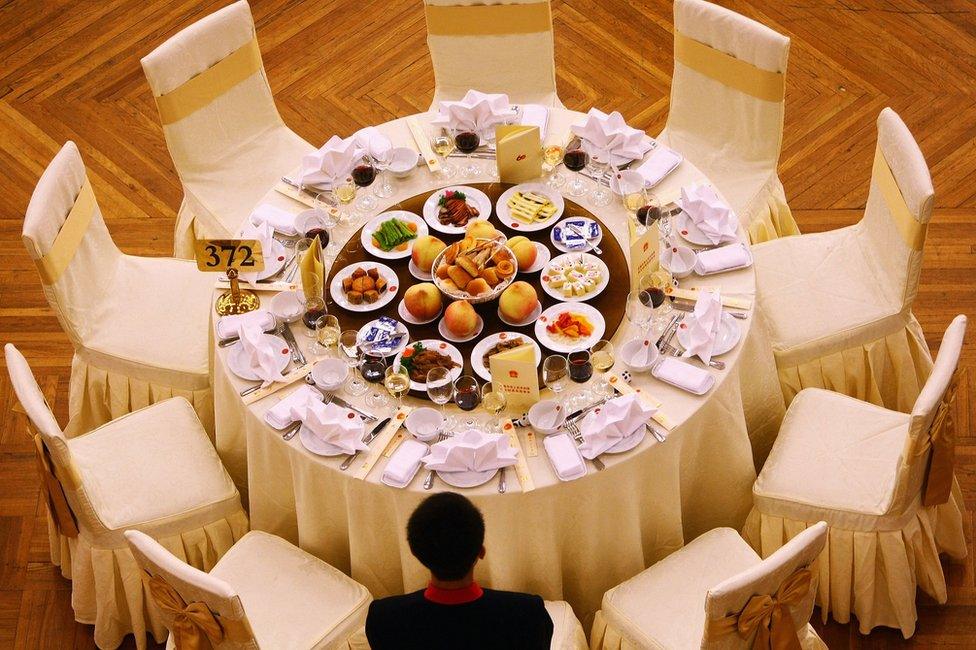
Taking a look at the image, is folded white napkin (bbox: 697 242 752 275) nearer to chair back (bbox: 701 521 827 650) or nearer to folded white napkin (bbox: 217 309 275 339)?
chair back (bbox: 701 521 827 650)

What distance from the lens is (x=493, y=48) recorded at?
4977 mm

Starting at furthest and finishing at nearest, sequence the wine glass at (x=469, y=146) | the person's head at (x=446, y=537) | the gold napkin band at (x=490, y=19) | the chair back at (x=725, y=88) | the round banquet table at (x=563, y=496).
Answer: the gold napkin band at (x=490, y=19)
the chair back at (x=725, y=88)
the wine glass at (x=469, y=146)
the round banquet table at (x=563, y=496)
the person's head at (x=446, y=537)

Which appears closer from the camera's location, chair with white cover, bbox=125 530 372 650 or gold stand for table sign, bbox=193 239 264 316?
chair with white cover, bbox=125 530 372 650

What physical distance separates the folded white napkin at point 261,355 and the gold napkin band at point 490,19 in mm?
1814

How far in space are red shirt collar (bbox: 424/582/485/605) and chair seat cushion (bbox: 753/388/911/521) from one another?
4.36 feet

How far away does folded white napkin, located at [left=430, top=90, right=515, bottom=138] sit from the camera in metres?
4.44

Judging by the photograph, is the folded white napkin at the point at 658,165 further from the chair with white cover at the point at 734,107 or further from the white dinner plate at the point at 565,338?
the white dinner plate at the point at 565,338

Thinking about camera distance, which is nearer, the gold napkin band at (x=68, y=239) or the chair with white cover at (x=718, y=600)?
the chair with white cover at (x=718, y=600)

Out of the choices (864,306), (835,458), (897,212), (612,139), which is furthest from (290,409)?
(897,212)

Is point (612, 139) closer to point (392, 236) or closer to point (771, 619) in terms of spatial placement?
point (392, 236)

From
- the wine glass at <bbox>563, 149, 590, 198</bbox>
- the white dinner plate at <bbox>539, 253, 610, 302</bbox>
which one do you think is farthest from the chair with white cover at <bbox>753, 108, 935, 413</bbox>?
the wine glass at <bbox>563, 149, 590, 198</bbox>

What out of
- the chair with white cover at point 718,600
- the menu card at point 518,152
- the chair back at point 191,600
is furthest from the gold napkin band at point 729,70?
the chair back at point 191,600

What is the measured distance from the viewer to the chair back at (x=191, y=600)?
3.09m

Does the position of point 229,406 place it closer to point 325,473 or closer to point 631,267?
point 325,473
